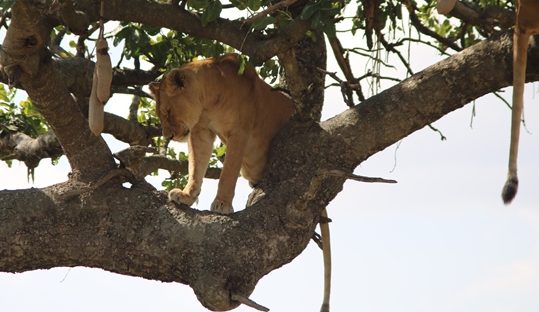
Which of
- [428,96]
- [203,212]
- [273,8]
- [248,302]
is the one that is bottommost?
[248,302]

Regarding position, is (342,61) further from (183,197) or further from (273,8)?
(183,197)

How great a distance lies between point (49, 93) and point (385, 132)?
1561 mm

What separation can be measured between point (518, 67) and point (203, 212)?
5.14ft

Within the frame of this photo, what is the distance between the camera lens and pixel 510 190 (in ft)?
15.4

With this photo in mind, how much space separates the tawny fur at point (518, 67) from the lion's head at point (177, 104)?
2.17 m

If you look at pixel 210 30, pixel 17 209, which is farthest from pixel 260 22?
pixel 17 209

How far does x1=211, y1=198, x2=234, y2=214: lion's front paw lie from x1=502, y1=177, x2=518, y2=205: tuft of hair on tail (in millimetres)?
1635

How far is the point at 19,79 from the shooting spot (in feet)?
14.8

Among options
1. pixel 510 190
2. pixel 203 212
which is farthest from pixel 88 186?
pixel 510 190

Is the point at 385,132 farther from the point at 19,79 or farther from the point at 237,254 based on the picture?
the point at 19,79

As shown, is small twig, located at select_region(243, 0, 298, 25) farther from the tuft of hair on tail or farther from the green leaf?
the tuft of hair on tail

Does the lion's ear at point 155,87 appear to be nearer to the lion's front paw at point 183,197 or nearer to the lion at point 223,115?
the lion at point 223,115

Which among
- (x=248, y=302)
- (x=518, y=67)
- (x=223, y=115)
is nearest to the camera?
(x=248, y=302)

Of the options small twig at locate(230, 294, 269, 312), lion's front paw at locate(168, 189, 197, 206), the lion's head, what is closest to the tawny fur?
small twig at locate(230, 294, 269, 312)
